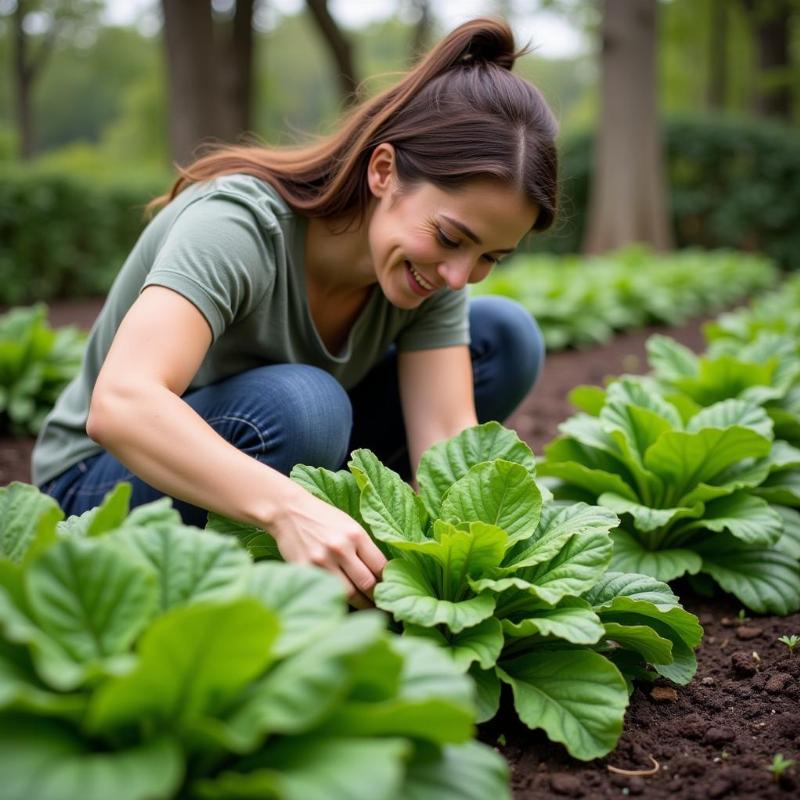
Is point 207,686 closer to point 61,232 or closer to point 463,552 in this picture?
point 463,552

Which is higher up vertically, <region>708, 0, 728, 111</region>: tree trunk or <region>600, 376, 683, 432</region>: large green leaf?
<region>708, 0, 728, 111</region>: tree trunk

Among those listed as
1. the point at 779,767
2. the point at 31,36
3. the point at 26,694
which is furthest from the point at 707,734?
the point at 31,36

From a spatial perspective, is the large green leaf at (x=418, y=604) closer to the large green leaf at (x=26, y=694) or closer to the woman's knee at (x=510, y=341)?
the large green leaf at (x=26, y=694)

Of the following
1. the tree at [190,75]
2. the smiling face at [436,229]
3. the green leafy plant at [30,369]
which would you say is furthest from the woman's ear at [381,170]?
the tree at [190,75]

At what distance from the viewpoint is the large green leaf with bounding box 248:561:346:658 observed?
49.2 inches

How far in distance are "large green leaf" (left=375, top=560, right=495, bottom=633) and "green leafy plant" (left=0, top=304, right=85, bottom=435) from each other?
9.42 feet

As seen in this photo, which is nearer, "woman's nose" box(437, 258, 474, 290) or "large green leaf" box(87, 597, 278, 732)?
"large green leaf" box(87, 597, 278, 732)

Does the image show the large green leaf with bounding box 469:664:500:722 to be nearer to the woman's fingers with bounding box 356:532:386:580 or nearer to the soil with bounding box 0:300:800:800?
the soil with bounding box 0:300:800:800

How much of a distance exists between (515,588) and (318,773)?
74 cm

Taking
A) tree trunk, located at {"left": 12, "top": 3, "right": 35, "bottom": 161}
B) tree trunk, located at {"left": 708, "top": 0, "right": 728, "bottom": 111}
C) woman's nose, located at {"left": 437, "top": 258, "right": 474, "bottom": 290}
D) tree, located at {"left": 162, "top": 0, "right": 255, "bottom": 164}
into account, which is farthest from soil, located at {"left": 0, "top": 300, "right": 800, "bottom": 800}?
tree trunk, located at {"left": 12, "top": 3, "right": 35, "bottom": 161}

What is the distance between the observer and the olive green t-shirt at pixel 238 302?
193 cm

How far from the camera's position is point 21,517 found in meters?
1.51

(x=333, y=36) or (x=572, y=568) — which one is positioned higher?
(x=333, y=36)

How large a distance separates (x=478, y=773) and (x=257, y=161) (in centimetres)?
164
